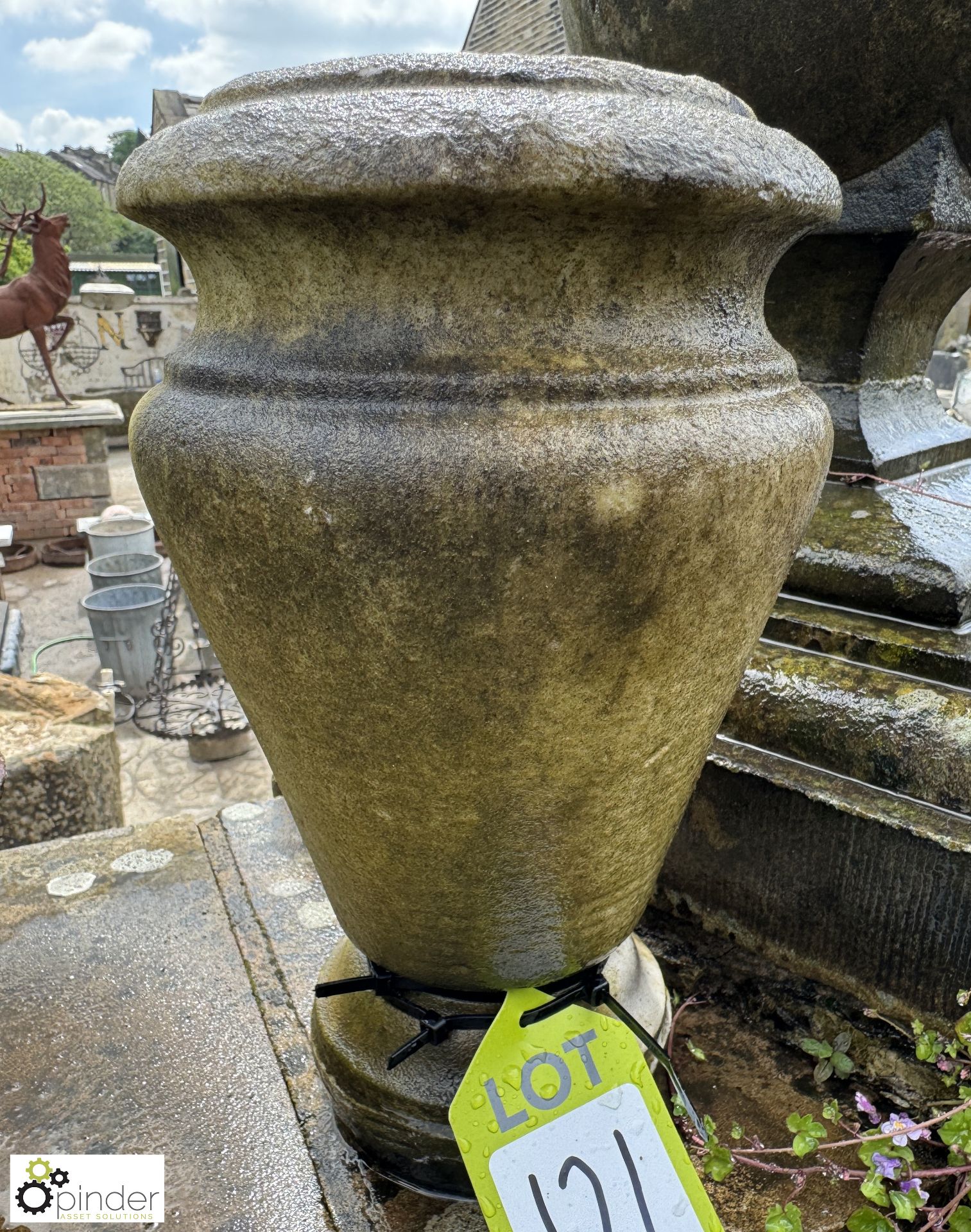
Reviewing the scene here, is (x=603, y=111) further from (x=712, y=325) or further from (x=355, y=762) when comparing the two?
(x=355, y=762)

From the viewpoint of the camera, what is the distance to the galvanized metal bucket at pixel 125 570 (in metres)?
6.53

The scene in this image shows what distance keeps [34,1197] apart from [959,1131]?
1.13 meters

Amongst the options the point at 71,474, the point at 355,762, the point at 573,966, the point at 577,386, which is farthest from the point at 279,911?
the point at 71,474

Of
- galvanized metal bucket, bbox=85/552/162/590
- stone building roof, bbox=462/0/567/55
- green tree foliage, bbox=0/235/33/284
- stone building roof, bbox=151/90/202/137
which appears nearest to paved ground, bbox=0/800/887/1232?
galvanized metal bucket, bbox=85/552/162/590

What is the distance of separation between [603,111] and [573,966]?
35.8 inches

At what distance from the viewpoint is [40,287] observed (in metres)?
9.43

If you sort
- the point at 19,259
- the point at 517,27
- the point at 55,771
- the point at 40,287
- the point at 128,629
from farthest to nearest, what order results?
the point at 19,259
the point at 517,27
the point at 40,287
the point at 128,629
the point at 55,771

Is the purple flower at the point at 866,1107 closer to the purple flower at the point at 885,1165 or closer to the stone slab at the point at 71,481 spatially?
the purple flower at the point at 885,1165

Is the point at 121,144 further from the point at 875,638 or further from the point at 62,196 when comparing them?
the point at 875,638

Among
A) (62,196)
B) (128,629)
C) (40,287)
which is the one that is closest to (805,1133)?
(128,629)

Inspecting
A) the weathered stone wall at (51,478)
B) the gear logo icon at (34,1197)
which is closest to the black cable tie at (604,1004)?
the gear logo icon at (34,1197)

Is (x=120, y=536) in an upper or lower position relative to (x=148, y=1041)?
lower

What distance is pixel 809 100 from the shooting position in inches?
60.7

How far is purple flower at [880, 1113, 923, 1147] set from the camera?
1030 millimetres
